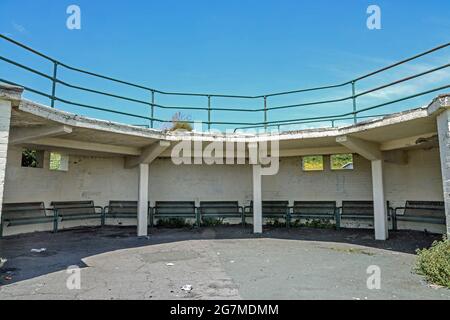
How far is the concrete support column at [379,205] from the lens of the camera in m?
8.48

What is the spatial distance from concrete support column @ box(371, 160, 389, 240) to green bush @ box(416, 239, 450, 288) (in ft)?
11.2

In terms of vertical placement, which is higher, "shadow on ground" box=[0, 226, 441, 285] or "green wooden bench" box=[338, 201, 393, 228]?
"green wooden bench" box=[338, 201, 393, 228]

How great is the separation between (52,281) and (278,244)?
521cm

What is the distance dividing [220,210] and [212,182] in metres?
1.21

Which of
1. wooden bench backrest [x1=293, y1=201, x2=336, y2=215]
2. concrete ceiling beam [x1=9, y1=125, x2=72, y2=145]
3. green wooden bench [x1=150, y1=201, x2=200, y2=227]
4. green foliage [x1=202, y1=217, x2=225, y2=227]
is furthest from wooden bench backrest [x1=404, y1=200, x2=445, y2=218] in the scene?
concrete ceiling beam [x1=9, y1=125, x2=72, y2=145]

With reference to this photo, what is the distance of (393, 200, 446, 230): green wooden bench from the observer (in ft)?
27.3

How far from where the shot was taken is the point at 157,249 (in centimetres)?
741

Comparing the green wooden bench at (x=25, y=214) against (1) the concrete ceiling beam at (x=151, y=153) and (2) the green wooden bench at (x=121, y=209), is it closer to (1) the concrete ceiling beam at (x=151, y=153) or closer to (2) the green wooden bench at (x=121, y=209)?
(2) the green wooden bench at (x=121, y=209)

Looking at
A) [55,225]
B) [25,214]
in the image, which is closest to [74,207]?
[55,225]

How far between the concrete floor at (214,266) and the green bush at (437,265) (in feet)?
0.60

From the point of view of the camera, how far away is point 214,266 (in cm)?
578

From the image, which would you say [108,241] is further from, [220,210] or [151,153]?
[220,210]

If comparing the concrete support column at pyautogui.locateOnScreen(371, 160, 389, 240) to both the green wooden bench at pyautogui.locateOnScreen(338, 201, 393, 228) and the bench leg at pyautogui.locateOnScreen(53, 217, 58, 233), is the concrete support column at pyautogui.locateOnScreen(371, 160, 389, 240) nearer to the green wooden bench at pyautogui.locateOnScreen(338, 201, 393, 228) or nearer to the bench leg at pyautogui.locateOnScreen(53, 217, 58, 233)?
the green wooden bench at pyautogui.locateOnScreen(338, 201, 393, 228)

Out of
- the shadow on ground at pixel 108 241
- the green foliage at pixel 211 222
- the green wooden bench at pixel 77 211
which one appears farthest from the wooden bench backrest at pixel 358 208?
the green wooden bench at pixel 77 211
